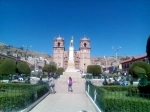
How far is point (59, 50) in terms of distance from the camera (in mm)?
116875

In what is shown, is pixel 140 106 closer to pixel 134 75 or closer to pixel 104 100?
pixel 104 100

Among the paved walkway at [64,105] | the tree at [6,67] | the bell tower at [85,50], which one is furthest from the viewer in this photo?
the bell tower at [85,50]

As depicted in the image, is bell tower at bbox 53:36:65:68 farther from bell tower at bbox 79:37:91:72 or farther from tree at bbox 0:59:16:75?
tree at bbox 0:59:16:75

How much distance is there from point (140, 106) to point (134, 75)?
2923 centimetres

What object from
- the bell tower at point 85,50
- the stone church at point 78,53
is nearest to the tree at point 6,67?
the stone church at point 78,53

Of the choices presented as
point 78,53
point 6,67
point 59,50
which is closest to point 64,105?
point 6,67

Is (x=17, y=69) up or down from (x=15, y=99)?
up

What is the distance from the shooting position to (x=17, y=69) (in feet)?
152

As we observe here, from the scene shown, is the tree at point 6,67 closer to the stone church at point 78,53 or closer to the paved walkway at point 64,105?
the paved walkway at point 64,105

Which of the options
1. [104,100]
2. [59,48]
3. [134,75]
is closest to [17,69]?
[134,75]

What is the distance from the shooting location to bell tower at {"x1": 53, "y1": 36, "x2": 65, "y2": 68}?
113925mm

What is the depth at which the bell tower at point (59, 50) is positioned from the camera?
374ft

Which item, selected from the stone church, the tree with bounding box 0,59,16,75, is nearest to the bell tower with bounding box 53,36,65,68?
the stone church

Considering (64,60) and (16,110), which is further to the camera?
(64,60)
